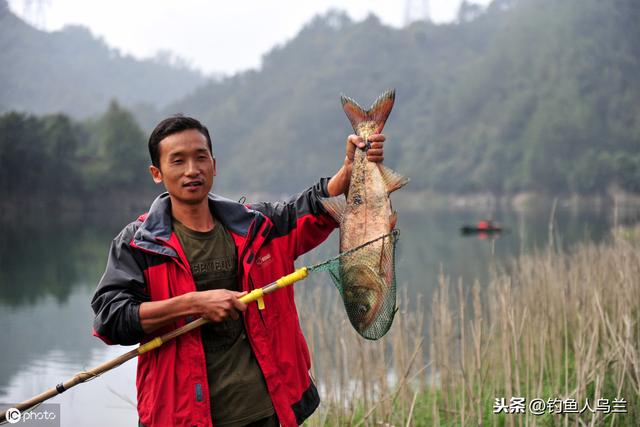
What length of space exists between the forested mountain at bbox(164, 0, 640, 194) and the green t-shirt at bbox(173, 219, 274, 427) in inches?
1941

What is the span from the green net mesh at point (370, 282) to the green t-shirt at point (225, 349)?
15.2 inches

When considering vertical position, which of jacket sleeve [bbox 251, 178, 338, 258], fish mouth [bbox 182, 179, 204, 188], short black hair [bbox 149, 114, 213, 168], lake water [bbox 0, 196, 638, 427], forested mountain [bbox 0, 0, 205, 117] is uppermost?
forested mountain [bbox 0, 0, 205, 117]

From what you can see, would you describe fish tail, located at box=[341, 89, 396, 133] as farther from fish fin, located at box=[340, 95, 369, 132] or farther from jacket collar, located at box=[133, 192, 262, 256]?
jacket collar, located at box=[133, 192, 262, 256]

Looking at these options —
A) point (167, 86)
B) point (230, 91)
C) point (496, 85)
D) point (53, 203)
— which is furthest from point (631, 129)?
point (167, 86)

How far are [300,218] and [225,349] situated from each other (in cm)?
59

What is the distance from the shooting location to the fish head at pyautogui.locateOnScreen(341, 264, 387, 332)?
8.61 feet

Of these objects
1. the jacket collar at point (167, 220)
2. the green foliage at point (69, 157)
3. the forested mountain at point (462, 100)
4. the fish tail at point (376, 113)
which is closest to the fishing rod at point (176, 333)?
the jacket collar at point (167, 220)

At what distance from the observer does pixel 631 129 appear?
60.9 m

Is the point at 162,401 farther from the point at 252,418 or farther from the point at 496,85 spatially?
the point at 496,85

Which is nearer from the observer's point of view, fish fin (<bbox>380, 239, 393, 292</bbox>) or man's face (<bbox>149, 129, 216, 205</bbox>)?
man's face (<bbox>149, 129, 216, 205</bbox>)

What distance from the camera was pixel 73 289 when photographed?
60.0 ft

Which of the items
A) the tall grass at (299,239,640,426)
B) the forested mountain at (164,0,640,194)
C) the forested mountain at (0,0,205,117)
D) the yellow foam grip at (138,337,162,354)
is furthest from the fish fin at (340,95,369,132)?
the forested mountain at (0,0,205,117)

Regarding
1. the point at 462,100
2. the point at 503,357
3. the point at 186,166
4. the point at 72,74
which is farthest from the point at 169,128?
the point at 72,74

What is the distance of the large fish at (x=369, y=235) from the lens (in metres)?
2.60
